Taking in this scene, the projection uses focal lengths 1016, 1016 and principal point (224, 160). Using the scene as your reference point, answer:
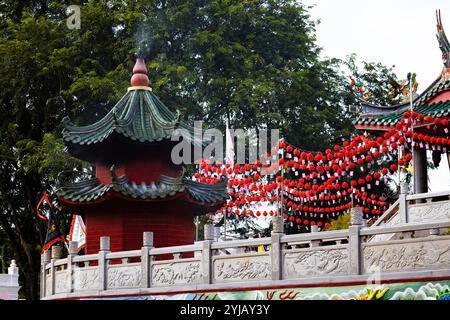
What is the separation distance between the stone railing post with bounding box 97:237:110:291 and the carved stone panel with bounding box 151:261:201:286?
1573 millimetres

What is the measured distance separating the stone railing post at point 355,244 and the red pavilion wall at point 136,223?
7.38 m

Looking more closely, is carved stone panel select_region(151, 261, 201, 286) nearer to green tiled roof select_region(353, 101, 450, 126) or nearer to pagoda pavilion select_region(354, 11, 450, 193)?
pagoda pavilion select_region(354, 11, 450, 193)

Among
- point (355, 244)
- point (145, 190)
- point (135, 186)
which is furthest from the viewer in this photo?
point (135, 186)

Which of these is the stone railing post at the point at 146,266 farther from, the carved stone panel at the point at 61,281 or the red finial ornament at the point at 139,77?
the red finial ornament at the point at 139,77

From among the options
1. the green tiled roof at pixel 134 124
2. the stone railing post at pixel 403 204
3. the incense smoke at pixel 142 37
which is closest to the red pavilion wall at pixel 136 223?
the green tiled roof at pixel 134 124

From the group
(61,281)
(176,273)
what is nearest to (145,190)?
(61,281)

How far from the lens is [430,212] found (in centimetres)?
2377

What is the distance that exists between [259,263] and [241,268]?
51 cm

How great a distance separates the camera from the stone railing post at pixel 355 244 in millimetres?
19812

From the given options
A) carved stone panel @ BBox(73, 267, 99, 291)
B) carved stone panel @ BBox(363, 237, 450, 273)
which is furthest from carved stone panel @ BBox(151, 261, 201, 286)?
carved stone panel @ BBox(363, 237, 450, 273)

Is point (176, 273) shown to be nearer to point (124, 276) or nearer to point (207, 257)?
point (207, 257)

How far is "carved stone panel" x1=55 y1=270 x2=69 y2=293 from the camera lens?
26.1 m

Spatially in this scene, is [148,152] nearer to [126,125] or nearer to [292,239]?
[126,125]
